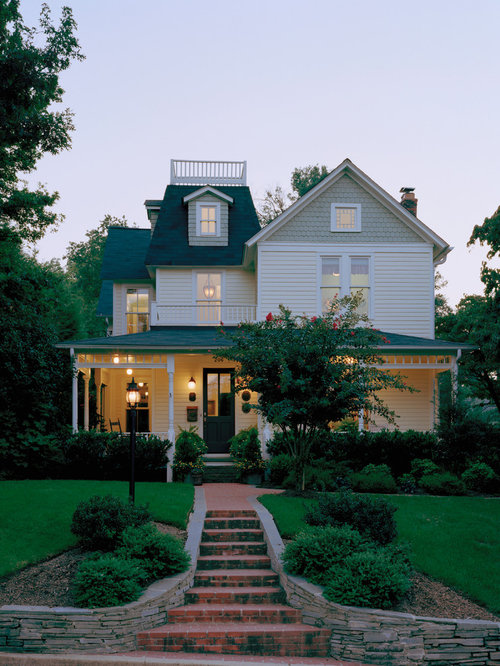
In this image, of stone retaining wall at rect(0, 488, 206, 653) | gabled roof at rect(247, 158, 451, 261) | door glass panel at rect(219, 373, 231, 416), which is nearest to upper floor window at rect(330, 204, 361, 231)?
gabled roof at rect(247, 158, 451, 261)

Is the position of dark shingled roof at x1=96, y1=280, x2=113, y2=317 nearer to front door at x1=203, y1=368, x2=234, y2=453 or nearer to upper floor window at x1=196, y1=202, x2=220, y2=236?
upper floor window at x1=196, y1=202, x2=220, y2=236

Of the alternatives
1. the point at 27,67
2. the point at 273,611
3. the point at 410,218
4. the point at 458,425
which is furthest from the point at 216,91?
the point at 273,611

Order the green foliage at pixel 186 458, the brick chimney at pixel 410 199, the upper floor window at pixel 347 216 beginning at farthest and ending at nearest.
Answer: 1. the brick chimney at pixel 410 199
2. the upper floor window at pixel 347 216
3. the green foliage at pixel 186 458

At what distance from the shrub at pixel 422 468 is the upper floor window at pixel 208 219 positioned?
10739 millimetres

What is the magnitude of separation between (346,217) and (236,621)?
47.3ft

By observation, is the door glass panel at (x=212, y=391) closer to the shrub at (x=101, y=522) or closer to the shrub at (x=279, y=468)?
the shrub at (x=279, y=468)

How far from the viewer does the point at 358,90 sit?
56.3 feet

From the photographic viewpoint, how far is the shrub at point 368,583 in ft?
25.0

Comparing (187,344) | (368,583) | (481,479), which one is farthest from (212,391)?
(368,583)

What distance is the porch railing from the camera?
66.0 ft

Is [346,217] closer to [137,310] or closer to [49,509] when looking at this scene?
[137,310]

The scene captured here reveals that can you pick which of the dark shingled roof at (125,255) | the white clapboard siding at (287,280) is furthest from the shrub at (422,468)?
the dark shingled roof at (125,255)

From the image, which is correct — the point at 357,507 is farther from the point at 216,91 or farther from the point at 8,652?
the point at 216,91

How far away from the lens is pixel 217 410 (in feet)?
64.0
